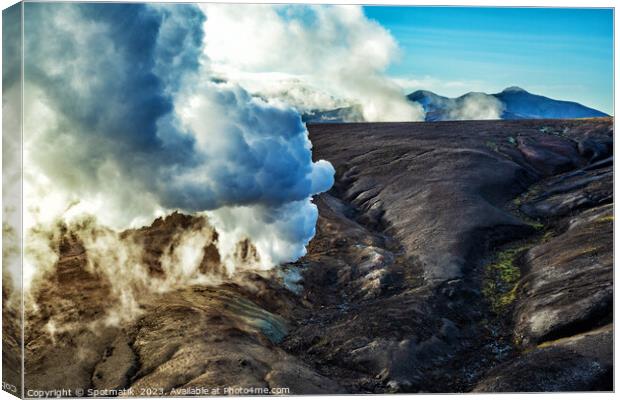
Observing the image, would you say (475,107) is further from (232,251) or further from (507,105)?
(232,251)

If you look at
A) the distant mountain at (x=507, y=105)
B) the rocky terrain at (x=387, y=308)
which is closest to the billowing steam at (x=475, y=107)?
the distant mountain at (x=507, y=105)

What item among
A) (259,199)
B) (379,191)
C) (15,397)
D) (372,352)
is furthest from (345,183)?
(15,397)

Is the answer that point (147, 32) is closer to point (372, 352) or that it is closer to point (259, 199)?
point (259, 199)

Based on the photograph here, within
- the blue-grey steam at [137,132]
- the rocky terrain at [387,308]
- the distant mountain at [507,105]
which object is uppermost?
Answer: the distant mountain at [507,105]

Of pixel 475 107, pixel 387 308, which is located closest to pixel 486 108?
pixel 475 107

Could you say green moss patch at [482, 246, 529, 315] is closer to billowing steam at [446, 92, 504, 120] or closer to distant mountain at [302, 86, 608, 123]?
distant mountain at [302, 86, 608, 123]

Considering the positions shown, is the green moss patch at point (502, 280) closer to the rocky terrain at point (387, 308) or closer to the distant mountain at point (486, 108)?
the rocky terrain at point (387, 308)
